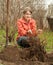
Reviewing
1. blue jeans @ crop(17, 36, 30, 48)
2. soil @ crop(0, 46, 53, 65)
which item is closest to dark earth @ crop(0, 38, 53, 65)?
soil @ crop(0, 46, 53, 65)

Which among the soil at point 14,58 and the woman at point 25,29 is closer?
the soil at point 14,58

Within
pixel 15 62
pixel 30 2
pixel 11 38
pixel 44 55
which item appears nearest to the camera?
pixel 15 62

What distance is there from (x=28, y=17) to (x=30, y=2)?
390 cm

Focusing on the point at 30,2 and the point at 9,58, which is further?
the point at 30,2

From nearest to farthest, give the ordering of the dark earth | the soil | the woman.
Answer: the soil
the dark earth
the woman

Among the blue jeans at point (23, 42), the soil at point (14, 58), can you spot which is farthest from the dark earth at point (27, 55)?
the blue jeans at point (23, 42)

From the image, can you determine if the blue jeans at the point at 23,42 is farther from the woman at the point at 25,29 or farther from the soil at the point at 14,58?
the soil at the point at 14,58

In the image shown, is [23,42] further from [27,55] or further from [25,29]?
Result: [27,55]

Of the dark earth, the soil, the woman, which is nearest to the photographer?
the soil

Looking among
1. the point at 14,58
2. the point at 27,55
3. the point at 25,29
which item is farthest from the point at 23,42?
the point at 14,58

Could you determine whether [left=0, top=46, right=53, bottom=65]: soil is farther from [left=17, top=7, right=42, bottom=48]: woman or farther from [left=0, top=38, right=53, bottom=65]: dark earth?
[left=17, top=7, right=42, bottom=48]: woman

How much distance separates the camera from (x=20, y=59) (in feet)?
25.3

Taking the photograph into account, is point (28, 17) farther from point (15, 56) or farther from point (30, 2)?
point (30, 2)

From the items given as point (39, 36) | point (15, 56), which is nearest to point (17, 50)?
point (15, 56)
